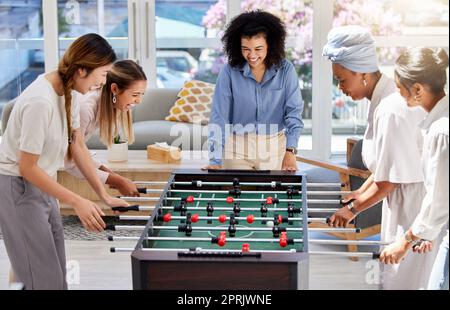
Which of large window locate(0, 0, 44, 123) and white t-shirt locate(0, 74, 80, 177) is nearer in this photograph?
white t-shirt locate(0, 74, 80, 177)

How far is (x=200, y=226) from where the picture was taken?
10.6 ft

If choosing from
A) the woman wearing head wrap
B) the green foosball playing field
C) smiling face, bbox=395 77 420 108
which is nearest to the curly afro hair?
the woman wearing head wrap

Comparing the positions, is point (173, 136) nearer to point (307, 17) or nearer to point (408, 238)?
point (307, 17)

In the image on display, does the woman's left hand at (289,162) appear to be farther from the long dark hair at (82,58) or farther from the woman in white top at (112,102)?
the long dark hair at (82,58)

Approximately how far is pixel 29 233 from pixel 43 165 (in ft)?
0.92

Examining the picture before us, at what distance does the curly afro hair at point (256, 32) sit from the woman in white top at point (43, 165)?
1134mm

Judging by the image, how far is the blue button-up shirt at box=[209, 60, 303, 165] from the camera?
14.3 feet

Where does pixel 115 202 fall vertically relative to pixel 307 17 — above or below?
below

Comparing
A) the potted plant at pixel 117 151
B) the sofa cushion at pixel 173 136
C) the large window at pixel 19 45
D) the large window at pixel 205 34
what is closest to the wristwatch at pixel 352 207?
the potted plant at pixel 117 151

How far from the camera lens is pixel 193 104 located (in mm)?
7395

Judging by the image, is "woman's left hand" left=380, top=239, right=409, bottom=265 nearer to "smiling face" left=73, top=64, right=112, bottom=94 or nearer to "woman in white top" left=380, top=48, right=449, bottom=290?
"woman in white top" left=380, top=48, right=449, bottom=290

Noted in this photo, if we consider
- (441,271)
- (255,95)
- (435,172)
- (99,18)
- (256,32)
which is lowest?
(441,271)

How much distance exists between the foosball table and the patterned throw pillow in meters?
3.41

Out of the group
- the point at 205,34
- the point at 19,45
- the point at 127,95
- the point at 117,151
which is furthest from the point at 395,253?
the point at 19,45
